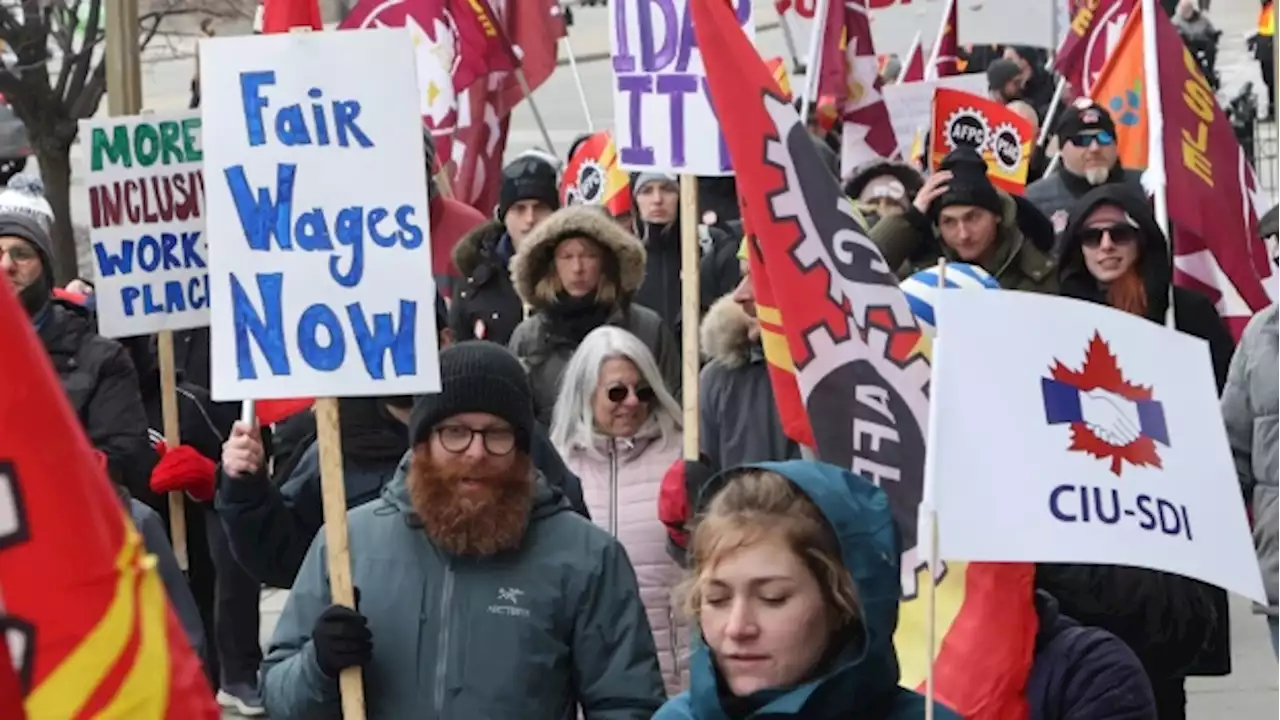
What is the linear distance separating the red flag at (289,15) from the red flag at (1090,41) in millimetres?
5542

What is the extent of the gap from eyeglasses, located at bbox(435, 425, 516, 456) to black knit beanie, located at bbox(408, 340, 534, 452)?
0.07 ft

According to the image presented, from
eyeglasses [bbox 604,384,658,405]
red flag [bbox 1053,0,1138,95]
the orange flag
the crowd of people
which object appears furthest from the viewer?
red flag [bbox 1053,0,1138,95]

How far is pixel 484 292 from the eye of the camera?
9531 millimetres

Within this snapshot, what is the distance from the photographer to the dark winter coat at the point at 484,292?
9.42 metres

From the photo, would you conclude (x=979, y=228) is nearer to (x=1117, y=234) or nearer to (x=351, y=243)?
(x=1117, y=234)

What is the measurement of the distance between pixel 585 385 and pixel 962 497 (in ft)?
9.16

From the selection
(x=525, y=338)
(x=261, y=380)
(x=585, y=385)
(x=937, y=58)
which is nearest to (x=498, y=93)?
(x=937, y=58)

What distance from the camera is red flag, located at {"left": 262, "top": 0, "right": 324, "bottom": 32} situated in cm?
664

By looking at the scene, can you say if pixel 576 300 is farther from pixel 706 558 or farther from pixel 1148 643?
pixel 706 558

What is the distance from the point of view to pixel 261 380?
5273 mm

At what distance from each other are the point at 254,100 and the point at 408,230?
0.40 metres

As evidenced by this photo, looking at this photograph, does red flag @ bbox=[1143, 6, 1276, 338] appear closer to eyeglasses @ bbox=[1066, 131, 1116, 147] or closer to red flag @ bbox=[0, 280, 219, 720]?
eyeglasses @ bbox=[1066, 131, 1116, 147]

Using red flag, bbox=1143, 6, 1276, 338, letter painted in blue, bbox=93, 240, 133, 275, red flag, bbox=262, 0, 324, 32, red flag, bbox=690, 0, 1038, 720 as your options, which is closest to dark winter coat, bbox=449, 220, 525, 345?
letter painted in blue, bbox=93, 240, 133, 275

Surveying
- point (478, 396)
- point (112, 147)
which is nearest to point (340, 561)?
point (478, 396)
